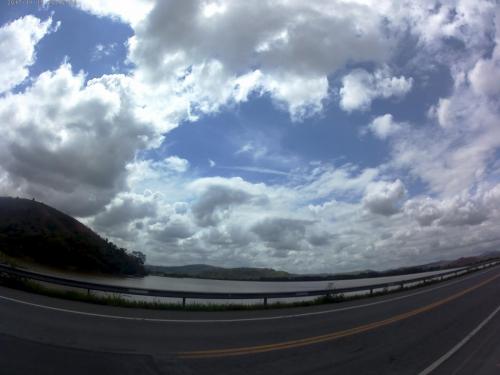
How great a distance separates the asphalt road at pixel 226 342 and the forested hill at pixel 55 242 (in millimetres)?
62857

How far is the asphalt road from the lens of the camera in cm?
743

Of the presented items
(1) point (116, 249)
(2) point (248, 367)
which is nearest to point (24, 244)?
(1) point (116, 249)

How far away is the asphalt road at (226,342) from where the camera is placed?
24.4 feet

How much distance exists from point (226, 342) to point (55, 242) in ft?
259

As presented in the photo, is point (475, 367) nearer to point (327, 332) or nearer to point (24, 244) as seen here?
point (327, 332)

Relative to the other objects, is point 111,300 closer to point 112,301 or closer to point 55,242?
point 112,301

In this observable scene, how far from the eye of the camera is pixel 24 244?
7500cm

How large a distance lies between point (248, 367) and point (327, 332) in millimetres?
5347

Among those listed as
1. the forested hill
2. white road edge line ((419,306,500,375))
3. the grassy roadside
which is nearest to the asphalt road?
white road edge line ((419,306,500,375))

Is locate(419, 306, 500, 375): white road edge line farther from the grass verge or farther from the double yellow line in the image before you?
the grass verge

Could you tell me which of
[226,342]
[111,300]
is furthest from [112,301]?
[226,342]

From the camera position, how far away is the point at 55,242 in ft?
262

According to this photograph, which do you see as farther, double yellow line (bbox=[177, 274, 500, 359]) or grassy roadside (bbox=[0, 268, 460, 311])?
grassy roadside (bbox=[0, 268, 460, 311])

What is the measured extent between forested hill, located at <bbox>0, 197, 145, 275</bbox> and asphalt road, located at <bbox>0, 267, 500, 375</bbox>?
6286 cm
